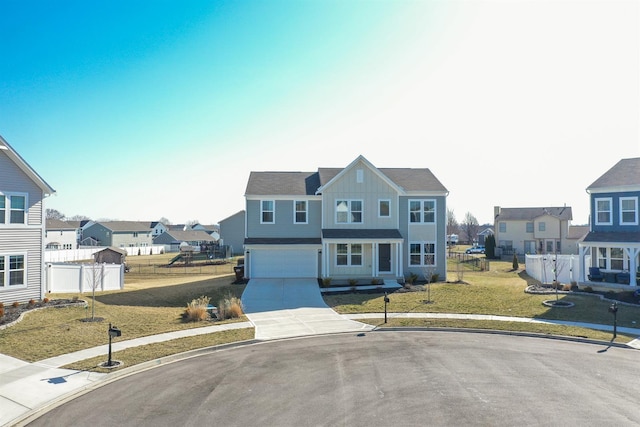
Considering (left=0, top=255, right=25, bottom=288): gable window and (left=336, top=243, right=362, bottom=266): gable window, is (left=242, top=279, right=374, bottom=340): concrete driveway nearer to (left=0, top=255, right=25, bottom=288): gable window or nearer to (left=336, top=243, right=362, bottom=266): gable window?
(left=336, top=243, right=362, bottom=266): gable window

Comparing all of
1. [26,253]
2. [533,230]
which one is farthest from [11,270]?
[533,230]

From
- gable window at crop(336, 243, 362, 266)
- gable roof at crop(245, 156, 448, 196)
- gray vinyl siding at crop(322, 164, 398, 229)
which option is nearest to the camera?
gable window at crop(336, 243, 362, 266)

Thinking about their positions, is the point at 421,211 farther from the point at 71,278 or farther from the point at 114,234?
the point at 114,234

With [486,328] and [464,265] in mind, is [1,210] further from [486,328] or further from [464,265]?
[464,265]

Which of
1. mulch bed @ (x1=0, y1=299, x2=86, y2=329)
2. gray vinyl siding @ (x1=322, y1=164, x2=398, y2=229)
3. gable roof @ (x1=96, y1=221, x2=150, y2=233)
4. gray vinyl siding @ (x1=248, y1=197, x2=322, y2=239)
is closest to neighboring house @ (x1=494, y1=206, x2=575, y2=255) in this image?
gray vinyl siding @ (x1=322, y1=164, x2=398, y2=229)

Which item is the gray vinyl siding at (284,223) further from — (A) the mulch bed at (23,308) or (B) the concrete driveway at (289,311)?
(A) the mulch bed at (23,308)

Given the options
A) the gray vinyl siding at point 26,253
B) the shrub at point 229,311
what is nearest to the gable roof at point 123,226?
the gray vinyl siding at point 26,253

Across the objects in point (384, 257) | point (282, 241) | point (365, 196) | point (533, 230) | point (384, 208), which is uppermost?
point (365, 196)
